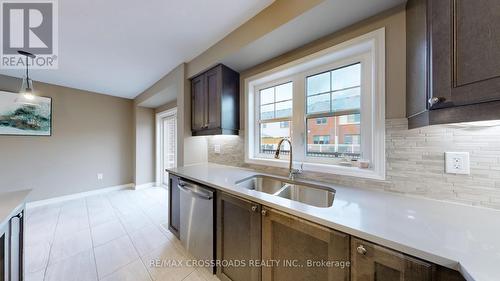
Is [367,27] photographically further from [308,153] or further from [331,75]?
[308,153]

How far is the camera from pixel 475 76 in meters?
0.65

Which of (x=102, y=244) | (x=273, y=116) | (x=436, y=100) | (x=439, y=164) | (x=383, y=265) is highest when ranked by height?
(x=273, y=116)

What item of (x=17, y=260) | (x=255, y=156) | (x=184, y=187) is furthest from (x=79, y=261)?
(x=255, y=156)

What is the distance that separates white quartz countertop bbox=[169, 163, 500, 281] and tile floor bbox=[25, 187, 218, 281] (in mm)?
1342

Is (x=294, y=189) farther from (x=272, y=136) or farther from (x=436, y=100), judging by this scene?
(x=436, y=100)

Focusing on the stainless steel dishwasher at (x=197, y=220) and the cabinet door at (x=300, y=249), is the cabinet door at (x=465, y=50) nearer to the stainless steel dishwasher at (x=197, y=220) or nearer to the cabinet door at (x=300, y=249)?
the cabinet door at (x=300, y=249)

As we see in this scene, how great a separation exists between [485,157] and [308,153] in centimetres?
109

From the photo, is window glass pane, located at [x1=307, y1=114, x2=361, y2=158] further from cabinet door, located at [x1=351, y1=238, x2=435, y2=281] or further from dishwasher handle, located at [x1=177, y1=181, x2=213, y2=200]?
dishwasher handle, located at [x1=177, y1=181, x2=213, y2=200]

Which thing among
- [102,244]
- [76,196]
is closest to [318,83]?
[102,244]

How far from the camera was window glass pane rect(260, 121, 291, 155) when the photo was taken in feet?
6.57

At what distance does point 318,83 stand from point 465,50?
1.06 metres

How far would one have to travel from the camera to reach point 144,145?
14.5ft

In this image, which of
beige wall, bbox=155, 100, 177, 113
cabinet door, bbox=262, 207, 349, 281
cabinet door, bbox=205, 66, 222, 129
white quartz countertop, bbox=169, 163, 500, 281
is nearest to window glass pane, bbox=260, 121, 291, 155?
cabinet door, bbox=205, 66, 222, 129

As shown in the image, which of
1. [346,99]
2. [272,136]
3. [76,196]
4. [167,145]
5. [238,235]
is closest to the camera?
[238,235]
